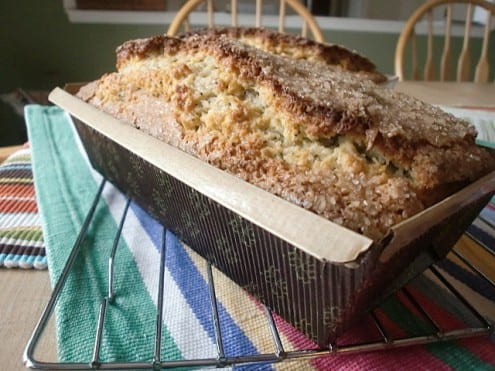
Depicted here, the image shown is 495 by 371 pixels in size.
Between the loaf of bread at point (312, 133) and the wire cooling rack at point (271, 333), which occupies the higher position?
the loaf of bread at point (312, 133)

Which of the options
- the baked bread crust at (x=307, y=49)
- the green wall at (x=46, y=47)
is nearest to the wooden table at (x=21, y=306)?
the baked bread crust at (x=307, y=49)

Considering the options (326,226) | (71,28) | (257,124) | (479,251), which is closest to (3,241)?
(257,124)

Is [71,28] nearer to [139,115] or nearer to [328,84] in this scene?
[139,115]

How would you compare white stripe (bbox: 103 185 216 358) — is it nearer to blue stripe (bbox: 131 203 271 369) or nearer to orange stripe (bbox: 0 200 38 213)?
blue stripe (bbox: 131 203 271 369)

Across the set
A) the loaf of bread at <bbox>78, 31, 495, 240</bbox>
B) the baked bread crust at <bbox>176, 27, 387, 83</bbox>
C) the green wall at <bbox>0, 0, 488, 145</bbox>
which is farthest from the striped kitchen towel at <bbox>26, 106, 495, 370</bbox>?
the green wall at <bbox>0, 0, 488, 145</bbox>

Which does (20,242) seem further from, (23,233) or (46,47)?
(46,47)

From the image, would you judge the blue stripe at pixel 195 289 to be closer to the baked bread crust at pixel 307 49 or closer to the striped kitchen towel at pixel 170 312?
the striped kitchen towel at pixel 170 312
